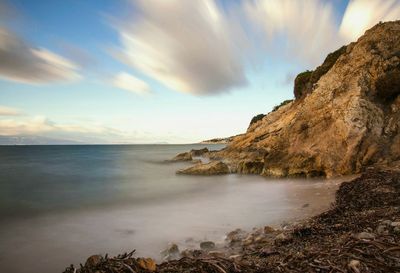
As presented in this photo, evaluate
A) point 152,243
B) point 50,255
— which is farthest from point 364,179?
point 50,255

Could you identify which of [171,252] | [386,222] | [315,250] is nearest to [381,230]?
[386,222]

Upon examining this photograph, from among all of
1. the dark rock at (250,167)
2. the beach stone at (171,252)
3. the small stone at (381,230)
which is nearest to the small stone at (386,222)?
the small stone at (381,230)

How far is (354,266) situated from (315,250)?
46.2 inches

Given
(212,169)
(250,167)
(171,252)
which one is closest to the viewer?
(171,252)

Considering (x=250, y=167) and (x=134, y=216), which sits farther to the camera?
(x=250, y=167)

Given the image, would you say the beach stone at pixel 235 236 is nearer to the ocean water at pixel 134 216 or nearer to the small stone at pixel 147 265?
the ocean water at pixel 134 216

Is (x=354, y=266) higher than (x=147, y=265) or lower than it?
higher

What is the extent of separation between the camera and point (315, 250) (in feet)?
16.2

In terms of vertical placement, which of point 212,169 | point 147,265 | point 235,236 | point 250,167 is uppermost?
point 250,167

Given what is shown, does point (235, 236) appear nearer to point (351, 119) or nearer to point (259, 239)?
point (259, 239)

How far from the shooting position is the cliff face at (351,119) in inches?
615

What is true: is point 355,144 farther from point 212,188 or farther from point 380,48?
point 212,188

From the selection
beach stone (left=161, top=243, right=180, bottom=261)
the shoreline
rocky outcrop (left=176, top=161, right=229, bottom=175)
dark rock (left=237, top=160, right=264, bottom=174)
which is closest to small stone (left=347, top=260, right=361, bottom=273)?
the shoreline

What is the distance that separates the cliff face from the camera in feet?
51.2
